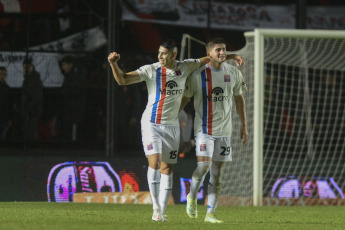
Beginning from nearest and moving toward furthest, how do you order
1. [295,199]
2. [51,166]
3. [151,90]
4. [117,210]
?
[151,90], [117,210], [51,166], [295,199]

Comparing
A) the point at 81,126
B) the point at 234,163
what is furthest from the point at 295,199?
the point at 81,126

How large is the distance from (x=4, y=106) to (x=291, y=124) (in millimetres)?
5033

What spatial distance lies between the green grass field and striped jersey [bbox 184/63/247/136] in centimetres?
101

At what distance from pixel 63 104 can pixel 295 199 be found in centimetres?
401

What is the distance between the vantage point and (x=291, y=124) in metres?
15.4

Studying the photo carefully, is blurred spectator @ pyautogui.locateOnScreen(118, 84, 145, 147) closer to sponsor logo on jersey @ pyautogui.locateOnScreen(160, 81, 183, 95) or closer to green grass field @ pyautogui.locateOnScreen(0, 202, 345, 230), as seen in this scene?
green grass field @ pyautogui.locateOnScreen(0, 202, 345, 230)

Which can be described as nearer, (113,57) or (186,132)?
(113,57)

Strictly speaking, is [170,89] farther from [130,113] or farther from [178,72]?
[130,113]

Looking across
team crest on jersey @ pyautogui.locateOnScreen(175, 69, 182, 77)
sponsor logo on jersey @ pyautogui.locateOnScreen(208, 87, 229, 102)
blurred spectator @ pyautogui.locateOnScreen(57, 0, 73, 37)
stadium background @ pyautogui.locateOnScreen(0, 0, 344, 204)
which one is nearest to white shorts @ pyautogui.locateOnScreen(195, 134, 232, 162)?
sponsor logo on jersey @ pyautogui.locateOnScreen(208, 87, 229, 102)

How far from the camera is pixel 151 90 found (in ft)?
30.3

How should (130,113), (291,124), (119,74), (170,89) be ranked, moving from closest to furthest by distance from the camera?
(119,74), (170,89), (130,113), (291,124)

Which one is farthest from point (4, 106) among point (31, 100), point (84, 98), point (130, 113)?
point (130, 113)

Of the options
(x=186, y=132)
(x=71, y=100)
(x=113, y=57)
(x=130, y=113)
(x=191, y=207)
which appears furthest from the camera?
Answer: (x=186, y=132)

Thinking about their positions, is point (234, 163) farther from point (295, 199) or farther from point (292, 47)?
point (292, 47)
